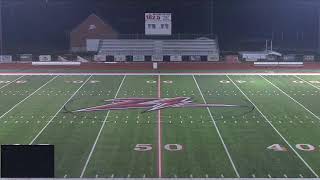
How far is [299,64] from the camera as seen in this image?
31.8 m

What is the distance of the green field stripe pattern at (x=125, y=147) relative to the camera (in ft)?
35.1

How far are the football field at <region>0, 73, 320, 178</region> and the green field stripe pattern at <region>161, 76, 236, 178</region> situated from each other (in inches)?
0.8

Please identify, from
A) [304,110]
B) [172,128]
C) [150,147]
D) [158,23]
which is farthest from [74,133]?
[158,23]

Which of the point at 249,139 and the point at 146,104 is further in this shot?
the point at 146,104

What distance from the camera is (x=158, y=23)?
36438 millimetres

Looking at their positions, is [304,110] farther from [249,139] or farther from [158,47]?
[158,47]

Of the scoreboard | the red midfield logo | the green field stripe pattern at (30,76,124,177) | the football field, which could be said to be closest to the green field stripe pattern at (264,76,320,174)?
the football field

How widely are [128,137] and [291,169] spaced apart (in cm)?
419

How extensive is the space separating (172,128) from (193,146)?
75.3 inches

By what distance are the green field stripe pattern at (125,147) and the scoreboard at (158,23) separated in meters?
20.0

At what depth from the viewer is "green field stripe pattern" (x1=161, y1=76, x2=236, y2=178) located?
1073 centimetres

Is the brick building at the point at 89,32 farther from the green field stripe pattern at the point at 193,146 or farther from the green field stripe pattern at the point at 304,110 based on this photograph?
the green field stripe pattern at the point at 193,146

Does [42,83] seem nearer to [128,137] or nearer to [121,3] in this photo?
[128,137]

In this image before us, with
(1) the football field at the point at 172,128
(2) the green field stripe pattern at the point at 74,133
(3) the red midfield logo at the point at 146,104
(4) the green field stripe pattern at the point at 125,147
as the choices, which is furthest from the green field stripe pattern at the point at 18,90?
(4) the green field stripe pattern at the point at 125,147
